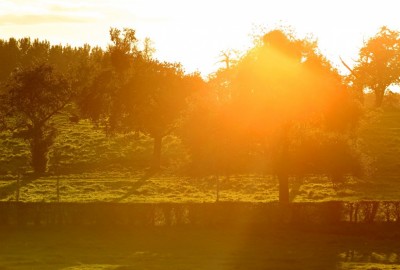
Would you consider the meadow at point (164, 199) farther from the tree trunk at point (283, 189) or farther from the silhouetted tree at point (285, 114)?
the silhouetted tree at point (285, 114)

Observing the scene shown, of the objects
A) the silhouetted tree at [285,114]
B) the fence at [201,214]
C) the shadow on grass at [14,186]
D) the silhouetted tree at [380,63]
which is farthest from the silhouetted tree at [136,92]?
the silhouetted tree at [380,63]

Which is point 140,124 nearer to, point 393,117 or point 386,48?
point 393,117

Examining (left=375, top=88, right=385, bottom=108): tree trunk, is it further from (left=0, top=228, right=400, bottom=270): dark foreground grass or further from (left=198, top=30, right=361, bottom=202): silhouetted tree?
(left=0, top=228, right=400, bottom=270): dark foreground grass

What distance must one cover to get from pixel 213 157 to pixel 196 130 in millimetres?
2348

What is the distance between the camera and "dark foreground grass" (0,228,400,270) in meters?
30.1

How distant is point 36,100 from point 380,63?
264 feet

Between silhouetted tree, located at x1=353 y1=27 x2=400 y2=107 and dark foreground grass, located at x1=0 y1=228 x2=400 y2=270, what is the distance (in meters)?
97.7

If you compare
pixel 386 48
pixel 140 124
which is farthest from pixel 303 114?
pixel 386 48

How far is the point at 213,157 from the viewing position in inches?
1918

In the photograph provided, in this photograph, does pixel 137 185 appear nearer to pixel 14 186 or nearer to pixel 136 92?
pixel 14 186

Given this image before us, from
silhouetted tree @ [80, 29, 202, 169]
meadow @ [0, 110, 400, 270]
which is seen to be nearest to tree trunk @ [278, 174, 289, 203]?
meadow @ [0, 110, 400, 270]

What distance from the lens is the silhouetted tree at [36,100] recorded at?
7819 cm

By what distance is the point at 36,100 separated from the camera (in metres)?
79.9

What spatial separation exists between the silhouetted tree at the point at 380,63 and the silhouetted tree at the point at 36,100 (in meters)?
69.8
